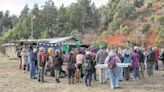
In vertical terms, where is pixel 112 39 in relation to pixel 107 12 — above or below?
below

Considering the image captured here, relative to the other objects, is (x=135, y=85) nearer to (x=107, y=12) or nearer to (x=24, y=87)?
(x=24, y=87)

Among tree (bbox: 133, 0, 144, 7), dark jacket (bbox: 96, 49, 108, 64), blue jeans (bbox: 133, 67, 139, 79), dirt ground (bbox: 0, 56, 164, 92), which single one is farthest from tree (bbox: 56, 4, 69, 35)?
dark jacket (bbox: 96, 49, 108, 64)

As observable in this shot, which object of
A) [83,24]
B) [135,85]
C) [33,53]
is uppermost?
[83,24]

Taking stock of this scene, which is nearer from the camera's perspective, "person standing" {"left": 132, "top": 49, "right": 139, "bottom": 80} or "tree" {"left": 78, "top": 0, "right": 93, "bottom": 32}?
"person standing" {"left": 132, "top": 49, "right": 139, "bottom": 80}

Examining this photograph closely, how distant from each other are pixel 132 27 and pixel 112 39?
5058 mm

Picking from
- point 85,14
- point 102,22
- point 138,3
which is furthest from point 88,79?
point 138,3

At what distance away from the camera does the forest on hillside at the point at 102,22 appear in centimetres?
8006

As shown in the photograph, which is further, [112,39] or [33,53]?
[112,39]

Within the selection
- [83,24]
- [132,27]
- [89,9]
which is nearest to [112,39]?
[132,27]

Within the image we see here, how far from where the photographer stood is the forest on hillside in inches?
3152

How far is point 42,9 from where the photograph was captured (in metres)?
113

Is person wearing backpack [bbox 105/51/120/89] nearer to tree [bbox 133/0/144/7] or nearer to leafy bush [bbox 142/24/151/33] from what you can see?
leafy bush [bbox 142/24/151/33]

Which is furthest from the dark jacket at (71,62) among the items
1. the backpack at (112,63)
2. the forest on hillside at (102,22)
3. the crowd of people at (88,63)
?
the forest on hillside at (102,22)

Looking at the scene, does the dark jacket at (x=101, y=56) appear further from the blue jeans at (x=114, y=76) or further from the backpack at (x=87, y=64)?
the blue jeans at (x=114, y=76)
